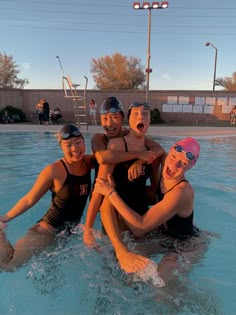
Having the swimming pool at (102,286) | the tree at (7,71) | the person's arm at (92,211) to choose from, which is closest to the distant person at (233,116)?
the swimming pool at (102,286)

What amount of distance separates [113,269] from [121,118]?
1443mm

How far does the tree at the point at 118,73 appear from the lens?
39719 mm

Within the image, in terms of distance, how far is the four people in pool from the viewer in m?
2.50

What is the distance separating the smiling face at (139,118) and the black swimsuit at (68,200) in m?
0.74

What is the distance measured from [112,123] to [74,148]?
45 centimetres

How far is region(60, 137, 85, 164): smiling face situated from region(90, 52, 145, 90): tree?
37.3 metres

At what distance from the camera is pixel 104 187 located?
2.61m

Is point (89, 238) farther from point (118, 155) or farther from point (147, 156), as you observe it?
point (147, 156)

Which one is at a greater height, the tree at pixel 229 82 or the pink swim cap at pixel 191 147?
the tree at pixel 229 82

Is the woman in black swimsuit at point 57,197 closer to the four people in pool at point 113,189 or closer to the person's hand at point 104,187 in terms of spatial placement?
the four people in pool at point 113,189

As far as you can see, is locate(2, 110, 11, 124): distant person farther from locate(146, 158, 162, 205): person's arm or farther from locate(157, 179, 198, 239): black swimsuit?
locate(157, 179, 198, 239): black swimsuit

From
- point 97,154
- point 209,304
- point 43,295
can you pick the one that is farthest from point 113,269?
point 97,154

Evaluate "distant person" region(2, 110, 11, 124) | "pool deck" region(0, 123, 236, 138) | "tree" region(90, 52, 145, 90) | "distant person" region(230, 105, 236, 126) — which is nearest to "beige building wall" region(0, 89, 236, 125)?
"distant person" region(230, 105, 236, 126)

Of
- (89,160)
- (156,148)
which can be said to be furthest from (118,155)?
(89,160)
